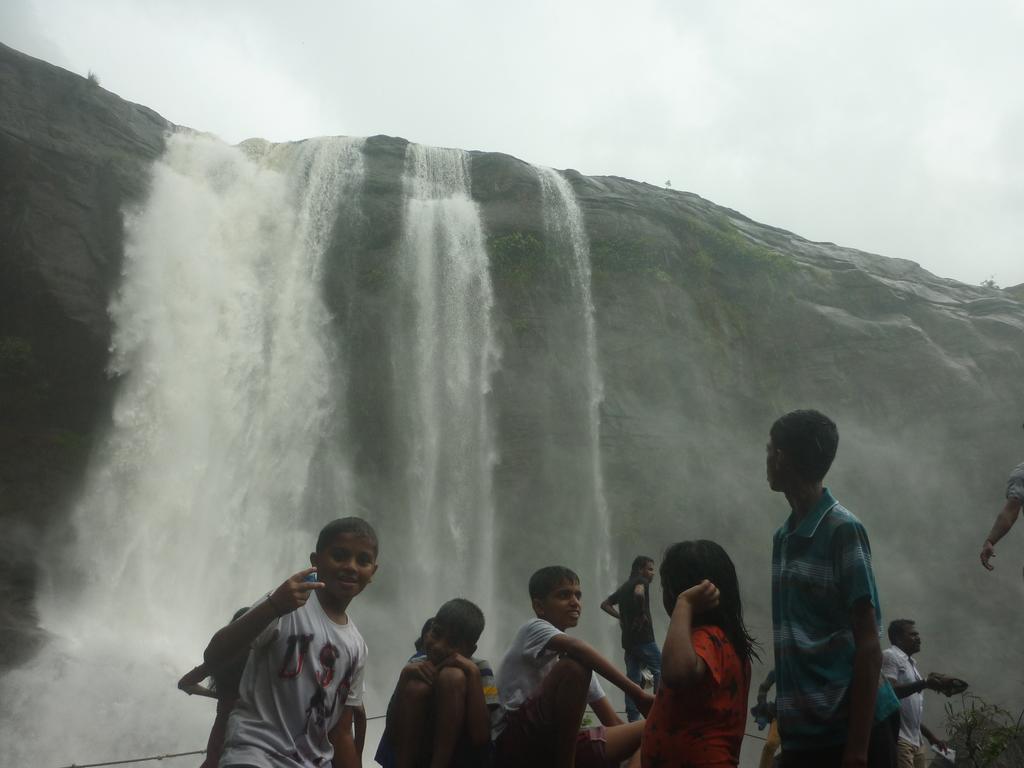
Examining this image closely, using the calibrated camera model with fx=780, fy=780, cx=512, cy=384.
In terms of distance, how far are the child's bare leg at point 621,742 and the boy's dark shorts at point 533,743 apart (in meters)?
0.03

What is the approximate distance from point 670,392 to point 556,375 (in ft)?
8.67

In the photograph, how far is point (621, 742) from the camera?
12.0 ft

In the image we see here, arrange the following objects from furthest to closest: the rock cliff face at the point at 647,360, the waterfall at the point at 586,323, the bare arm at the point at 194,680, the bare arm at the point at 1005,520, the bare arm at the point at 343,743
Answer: the waterfall at the point at 586,323, the rock cliff face at the point at 647,360, the bare arm at the point at 1005,520, the bare arm at the point at 194,680, the bare arm at the point at 343,743

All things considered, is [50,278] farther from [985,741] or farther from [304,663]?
[985,741]

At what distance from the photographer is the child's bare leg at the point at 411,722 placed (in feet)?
11.6

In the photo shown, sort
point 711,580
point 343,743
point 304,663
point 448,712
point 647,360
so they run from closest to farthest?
point 304,663 → point 711,580 → point 343,743 → point 448,712 → point 647,360

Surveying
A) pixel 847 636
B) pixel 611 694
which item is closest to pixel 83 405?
pixel 611 694

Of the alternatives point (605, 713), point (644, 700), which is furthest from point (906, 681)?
point (644, 700)

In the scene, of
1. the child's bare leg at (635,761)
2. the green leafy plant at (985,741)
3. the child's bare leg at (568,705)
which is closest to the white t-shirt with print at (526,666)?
the child's bare leg at (568,705)

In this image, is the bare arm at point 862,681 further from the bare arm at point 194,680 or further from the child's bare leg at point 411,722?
the bare arm at point 194,680

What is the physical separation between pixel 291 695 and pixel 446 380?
14.0m

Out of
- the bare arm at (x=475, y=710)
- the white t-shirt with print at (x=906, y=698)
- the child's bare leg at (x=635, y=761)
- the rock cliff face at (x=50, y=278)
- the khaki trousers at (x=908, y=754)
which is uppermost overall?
the rock cliff face at (x=50, y=278)

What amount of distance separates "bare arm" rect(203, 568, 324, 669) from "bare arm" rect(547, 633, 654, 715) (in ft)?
4.04

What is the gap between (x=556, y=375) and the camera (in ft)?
56.1
